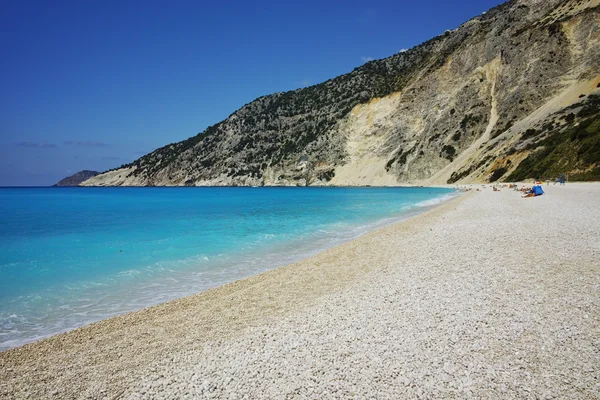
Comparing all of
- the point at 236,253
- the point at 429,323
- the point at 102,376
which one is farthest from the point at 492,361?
the point at 236,253

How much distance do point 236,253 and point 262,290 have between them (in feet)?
20.0

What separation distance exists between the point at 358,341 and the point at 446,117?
83.7 metres

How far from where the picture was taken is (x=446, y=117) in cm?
7956

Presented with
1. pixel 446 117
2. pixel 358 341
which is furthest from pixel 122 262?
pixel 446 117

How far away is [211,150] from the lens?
134 m

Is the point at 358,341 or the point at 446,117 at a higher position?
the point at 446,117

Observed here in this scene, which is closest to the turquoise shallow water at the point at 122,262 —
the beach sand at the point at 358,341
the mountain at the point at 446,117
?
the beach sand at the point at 358,341

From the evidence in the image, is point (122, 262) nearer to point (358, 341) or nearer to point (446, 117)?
point (358, 341)

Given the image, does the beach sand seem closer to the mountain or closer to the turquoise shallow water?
the turquoise shallow water

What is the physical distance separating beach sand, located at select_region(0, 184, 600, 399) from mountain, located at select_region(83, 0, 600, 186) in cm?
4164

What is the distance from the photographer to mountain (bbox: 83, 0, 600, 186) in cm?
5594

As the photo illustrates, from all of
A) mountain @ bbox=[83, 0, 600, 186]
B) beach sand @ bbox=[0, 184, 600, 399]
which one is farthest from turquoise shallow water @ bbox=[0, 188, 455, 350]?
mountain @ bbox=[83, 0, 600, 186]

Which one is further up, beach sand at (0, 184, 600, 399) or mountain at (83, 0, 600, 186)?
mountain at (83, 0, 600, 186)

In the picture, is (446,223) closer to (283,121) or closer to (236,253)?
(236,253)
